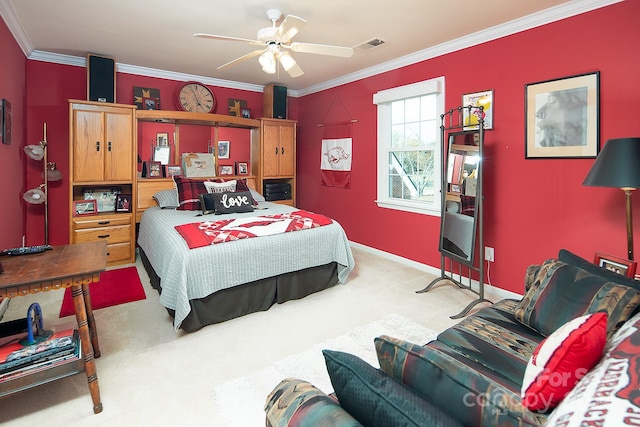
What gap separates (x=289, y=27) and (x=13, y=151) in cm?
316

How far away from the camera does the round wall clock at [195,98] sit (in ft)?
16.8

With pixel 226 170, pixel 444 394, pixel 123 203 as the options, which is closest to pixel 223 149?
pixel 226 170

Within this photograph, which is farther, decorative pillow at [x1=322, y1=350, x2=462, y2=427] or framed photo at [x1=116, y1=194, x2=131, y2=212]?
framed photo at [x1=116, y1=194, x2=131, y2=212]

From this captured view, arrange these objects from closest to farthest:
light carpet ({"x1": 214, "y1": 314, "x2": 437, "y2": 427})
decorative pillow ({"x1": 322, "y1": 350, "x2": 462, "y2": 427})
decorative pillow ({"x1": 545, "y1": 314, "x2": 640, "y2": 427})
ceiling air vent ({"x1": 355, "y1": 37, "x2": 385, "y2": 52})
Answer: decorative pillow ({"x1": 545, "y1": 314, "x2": 640, "y2": 427}) → decorative pillow ({"x1": 322, "y1": 350, "x2": 462, "y2": 427}) → light carpet ({"x1": 214, "y1": 314, "x2": 437, "y2": 427}) → ceiling air vent ({"x1": 355, "y1": 37, "x2": 385, "y2": 52})

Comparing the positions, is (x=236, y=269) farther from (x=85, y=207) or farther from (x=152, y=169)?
(x=152, y=169)

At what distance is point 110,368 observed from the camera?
7.30 feet

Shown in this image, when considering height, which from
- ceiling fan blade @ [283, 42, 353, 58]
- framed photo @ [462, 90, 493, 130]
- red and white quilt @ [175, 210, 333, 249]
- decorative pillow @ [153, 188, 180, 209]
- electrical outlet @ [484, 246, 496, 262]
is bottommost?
electrical outlet @ [484, 246, 496, 262]

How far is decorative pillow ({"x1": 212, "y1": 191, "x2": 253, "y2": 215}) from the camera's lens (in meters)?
4.09

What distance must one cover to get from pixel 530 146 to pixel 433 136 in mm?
1159

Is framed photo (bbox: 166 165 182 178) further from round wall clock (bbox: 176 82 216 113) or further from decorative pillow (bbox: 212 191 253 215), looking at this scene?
decorative pillow (bbox: 212 191 253 215)

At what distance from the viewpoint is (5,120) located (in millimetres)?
3150

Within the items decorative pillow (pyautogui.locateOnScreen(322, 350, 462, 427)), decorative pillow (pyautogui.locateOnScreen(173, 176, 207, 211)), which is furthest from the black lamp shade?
decorative pillow (pyautogui.locateOnScreen(173, 176, 207, 211))

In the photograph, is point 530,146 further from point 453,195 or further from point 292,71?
point 292,71

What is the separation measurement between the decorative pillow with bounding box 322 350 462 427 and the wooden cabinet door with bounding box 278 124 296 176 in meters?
5.00
